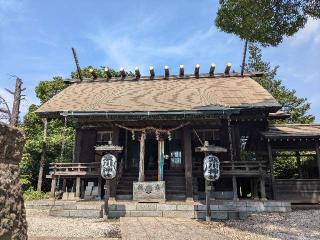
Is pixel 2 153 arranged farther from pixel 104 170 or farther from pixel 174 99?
pixel 174 99

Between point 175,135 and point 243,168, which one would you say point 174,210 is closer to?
point 243,168

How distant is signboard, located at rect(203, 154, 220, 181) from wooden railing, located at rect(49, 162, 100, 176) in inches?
222

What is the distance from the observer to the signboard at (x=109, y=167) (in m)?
11.4

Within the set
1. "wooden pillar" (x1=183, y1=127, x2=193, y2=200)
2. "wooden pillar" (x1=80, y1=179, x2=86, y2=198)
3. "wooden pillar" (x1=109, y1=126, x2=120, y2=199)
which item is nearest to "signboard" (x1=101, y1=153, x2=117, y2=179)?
"wooden pillar" (x1=109, y1=126, x2=120, y2=199)

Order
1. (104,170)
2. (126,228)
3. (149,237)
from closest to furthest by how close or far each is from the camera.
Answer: (149,237), (126,228), (104,170)

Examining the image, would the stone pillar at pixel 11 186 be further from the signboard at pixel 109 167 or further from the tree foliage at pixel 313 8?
the tree foliage at pixel 313 8

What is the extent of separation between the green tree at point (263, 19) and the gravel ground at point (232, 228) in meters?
6.50

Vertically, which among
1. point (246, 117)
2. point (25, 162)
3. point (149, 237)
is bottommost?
point (149, 237)

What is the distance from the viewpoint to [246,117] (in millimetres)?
16359

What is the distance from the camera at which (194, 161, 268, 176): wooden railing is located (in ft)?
45.8

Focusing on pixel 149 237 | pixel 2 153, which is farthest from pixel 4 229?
pixel 149 237

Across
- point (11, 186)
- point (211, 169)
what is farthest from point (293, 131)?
point (11, 186)

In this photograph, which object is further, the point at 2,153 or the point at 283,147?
the point at 283,147

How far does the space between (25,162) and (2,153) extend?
21503mm
